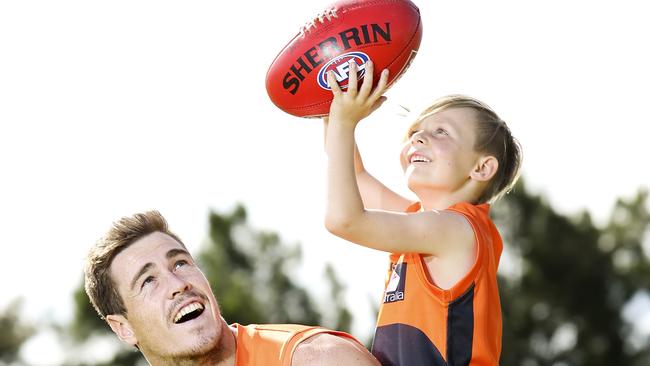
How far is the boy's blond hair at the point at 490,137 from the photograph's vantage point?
5.67 m

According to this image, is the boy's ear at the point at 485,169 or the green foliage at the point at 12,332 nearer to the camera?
the boy's ear at the point at 485,169

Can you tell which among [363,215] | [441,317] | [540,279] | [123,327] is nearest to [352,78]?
[363,215]

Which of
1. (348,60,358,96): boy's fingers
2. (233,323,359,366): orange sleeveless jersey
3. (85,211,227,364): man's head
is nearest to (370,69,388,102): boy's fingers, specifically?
(348,60,358,96): boy's fingers

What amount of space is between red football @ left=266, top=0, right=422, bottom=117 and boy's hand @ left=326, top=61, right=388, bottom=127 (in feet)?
0.19

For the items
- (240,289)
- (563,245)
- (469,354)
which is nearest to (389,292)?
(469,354)

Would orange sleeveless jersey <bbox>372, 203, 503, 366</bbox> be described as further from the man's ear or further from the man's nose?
the man's ear

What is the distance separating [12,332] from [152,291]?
72.4 feet

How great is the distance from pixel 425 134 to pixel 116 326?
191 centimetres

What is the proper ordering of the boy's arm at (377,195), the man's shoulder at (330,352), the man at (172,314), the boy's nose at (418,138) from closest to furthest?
the man's shoulder at (330,352)
the man at (172,314)
the boy's nose at (418,138)
the boy's arm at (377,195)

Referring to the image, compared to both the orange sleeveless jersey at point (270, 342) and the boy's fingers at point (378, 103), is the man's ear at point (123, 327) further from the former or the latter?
the boy's fingers at point (378, 103)

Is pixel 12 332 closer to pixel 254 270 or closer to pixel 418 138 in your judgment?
pixel 254 270

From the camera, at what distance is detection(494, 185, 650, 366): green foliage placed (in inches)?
1091

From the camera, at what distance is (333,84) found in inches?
211

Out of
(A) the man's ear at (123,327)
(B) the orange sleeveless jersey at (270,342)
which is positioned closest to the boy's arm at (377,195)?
(B) the orange sleeveless jersey at (270,342)
